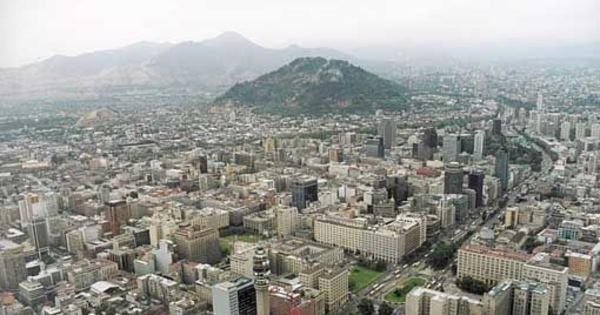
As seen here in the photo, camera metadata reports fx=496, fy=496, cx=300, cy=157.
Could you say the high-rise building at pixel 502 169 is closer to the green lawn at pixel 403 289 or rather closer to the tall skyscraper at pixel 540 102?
the green lawn at pixel 403 289

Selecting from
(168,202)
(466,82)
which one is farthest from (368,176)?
(466,82)

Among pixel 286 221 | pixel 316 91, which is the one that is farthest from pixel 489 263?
pixel 316 91

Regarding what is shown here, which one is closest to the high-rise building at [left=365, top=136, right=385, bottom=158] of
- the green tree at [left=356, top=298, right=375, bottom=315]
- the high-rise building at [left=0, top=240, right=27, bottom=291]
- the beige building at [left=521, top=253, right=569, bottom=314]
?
the beige building at [left=521, top=253, right=569, bottom=314]

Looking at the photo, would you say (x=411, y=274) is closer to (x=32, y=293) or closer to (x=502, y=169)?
(x=32, y=293)

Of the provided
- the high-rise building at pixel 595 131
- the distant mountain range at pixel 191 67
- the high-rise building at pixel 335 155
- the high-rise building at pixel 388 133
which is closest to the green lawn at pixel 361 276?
the high-rise building at pixel 335 155

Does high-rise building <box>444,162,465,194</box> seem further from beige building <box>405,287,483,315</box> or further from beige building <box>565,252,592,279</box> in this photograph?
beige building <box>405,287,483,315</box>

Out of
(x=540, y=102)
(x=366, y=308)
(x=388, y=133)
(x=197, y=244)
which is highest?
(x=540, y=102)

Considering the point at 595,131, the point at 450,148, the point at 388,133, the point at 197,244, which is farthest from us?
the point at 388,133
